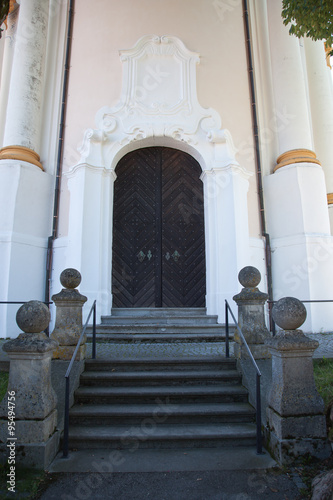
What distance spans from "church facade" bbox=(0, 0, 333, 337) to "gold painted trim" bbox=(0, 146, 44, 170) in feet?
0.10

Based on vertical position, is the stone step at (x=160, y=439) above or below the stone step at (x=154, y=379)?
below

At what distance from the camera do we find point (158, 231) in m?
8.14

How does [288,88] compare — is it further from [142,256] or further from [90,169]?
[142,256]

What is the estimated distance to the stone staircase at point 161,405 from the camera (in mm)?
3506

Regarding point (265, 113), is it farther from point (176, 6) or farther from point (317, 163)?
point (176, 6)

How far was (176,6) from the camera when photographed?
29.4 ft

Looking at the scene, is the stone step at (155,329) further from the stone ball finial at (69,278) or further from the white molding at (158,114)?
the white molding at (158,114)

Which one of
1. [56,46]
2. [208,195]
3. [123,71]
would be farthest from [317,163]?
[56,46]

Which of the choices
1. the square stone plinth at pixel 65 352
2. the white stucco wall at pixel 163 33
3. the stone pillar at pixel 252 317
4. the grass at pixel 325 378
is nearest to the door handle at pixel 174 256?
the white stucco wall at pixel 163 33

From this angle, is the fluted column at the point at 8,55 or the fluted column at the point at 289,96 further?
the fluted column at the point at 8,55

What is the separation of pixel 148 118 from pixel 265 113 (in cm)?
305

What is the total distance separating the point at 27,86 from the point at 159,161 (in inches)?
140

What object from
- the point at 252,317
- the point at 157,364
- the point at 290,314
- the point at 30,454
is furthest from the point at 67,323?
the point at 290,314

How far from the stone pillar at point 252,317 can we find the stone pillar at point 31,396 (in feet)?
7.79
